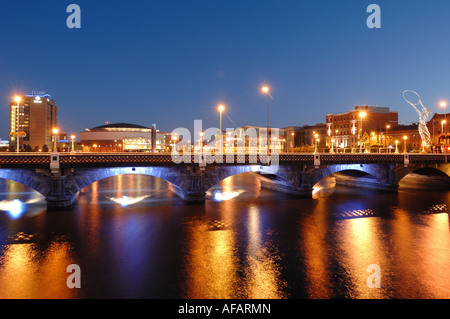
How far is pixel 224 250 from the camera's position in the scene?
22469 millimetres

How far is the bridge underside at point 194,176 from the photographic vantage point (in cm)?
3272

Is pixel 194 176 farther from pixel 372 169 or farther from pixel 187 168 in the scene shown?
pixel 372 169

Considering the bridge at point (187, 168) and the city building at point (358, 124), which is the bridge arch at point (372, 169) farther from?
the city building at point (358, 124)

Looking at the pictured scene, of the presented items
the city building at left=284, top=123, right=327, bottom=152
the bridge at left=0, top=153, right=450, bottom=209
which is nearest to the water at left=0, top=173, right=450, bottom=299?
the bridge at left=0, top=153, right=450, bottom=209

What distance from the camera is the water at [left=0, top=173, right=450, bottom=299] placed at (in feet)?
53.6

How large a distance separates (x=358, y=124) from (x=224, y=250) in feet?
392

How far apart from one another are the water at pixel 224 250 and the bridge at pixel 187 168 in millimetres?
3194

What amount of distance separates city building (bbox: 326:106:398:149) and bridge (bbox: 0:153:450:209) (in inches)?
3091

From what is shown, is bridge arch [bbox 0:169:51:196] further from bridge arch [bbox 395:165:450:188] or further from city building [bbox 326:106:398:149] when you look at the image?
city building [bbox 326:106:398:149]

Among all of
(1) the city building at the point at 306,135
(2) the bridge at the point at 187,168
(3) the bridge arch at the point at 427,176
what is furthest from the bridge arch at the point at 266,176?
(1) the city building at the point at 306,135

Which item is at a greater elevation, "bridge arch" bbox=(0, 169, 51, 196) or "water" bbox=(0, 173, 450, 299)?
"bridge arch" bbox=(0, 169, 51, 196)

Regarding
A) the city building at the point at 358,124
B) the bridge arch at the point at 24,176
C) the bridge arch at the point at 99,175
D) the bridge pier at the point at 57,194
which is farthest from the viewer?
the city building at the point at 358,124

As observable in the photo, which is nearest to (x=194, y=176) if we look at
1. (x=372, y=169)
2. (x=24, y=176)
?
(x=24, y=176)
